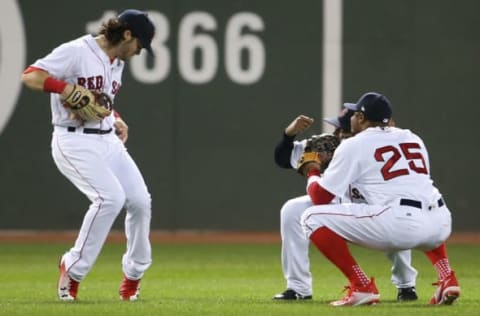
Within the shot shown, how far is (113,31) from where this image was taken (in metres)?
7.82

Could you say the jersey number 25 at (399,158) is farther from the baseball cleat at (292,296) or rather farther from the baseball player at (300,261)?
the baseball cleat at (292,296)

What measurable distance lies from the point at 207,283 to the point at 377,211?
248 cm

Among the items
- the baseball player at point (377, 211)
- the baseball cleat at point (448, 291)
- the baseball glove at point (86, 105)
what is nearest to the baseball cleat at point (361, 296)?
the baseball player at point (377, 211)

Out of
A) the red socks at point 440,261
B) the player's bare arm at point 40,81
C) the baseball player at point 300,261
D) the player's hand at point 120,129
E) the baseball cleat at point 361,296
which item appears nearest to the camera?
the baseball cleat at point 361,296

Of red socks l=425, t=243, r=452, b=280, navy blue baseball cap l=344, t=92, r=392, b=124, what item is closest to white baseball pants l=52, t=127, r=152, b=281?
navy blue baseball cap l=344, t=92, r=392, b=124

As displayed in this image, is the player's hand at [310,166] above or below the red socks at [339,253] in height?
above

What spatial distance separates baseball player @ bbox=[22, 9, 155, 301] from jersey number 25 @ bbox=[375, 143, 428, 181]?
152 centimetres

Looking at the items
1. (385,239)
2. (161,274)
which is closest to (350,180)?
(385,239)

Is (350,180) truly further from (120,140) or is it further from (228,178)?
(228,178)

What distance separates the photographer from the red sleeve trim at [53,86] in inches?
296

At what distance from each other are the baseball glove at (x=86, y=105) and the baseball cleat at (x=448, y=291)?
7.33 ft

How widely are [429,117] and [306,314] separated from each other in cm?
753

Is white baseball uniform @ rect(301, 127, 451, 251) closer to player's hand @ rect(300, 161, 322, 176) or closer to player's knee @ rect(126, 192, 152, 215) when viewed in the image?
player's hand @ rect(300, 161, 322, 176)

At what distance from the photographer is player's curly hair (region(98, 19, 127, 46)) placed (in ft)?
25.5
